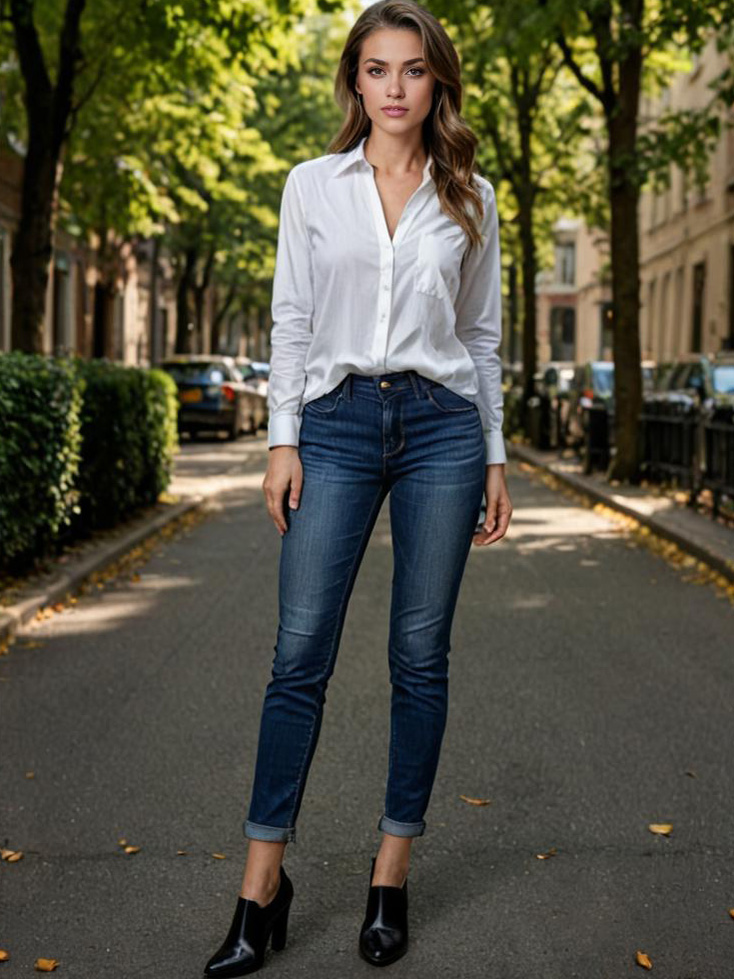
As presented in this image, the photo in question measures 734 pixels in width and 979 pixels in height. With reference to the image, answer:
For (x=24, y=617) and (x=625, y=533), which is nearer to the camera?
(x=24, y=617)

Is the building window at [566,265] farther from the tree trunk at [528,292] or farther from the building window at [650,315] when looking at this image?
the tree trunk at [528,292]

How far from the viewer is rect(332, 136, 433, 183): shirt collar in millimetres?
3398

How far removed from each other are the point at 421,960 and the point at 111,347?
41755 millimetres

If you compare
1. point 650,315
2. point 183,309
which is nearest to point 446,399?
point 183,309

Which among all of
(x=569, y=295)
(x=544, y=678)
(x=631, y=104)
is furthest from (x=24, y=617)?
(x=569, y=295)

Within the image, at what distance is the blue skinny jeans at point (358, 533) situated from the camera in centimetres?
340

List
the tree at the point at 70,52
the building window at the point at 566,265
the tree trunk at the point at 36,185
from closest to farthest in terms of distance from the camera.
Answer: the tree at the point at 70,52 < the tree trunk at the point at 36,185 < the building window at the point at 566,265

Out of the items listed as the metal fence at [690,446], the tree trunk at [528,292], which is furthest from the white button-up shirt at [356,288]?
the tree trunk at [528,292]

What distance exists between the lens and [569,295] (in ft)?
284

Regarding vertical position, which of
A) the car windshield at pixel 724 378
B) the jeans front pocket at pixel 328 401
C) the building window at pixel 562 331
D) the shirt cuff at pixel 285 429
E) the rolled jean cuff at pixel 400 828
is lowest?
the rolled jean cuff at pixel 400 828

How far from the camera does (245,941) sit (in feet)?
11.1

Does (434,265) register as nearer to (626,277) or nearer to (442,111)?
(442,111)

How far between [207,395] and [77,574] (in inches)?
741

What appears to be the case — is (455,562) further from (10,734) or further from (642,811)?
(10,734)
